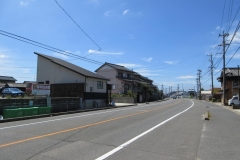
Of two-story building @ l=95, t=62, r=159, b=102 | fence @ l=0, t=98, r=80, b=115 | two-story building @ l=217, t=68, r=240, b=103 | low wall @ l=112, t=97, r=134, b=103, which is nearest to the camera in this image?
fence @ l=0, t=98, r=80, b=115

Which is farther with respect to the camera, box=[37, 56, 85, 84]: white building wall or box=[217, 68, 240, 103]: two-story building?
box=[217, 68, 240, 103]: two-story building

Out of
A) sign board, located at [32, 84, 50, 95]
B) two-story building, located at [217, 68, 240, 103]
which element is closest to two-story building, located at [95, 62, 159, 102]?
two-story building, located at [217, 68, 240, 103]

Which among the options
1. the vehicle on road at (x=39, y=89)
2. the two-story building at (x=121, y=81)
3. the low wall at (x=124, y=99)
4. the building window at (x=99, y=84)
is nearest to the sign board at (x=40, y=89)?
the vehicle on road at (x=39, y=89)

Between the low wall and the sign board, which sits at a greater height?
the sign board

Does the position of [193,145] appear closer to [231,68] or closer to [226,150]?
[226,150]

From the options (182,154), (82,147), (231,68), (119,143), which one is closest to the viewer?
(182,154)

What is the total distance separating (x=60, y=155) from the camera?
19.8 ft

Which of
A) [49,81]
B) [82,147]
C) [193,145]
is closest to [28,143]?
[82,147]

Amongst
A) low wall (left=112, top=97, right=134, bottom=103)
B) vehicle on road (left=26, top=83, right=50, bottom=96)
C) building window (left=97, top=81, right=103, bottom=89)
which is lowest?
low wall (left=112, top=97, right=134, bottom=103)

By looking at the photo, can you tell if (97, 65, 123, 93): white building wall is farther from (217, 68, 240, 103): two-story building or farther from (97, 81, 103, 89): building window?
(217, 68, 240, 103): two-story building

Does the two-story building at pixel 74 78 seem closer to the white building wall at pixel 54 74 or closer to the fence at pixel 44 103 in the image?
the white building wall at pixel 54 74

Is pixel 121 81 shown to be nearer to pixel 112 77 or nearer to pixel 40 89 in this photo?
pixel 112 77

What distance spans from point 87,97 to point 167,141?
75.0ft

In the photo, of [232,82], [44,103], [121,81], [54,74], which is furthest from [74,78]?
[232,82]
